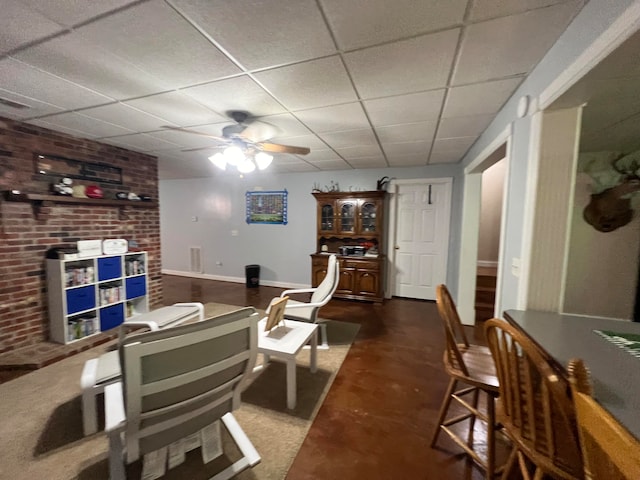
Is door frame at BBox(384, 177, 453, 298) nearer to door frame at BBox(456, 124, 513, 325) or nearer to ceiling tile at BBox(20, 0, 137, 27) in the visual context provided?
door frame at BBox(456, 124, 513, 325)

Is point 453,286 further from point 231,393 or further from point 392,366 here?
point 231,393

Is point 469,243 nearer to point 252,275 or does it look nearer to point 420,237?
point 420,237

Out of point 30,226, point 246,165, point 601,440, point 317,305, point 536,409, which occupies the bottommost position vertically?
point 317,305

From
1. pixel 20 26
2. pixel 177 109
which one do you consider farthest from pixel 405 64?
pixel 20 26

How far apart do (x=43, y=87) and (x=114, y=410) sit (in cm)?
231

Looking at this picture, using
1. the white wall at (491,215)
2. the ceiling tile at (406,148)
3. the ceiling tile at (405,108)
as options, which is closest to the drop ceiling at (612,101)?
the ceiling tile at (405,108)

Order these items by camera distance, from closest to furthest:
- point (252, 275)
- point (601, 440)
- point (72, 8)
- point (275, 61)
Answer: point (601, 440) < point (72, 8) < point (275, 61) < point (252, 275)

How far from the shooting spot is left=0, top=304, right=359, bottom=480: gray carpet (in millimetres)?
1376

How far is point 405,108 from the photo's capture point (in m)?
2.14

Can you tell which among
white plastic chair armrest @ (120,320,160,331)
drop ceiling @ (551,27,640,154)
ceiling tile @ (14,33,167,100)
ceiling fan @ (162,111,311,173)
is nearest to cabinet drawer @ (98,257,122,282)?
white plastic chair armrest @ (120,320,160,331)

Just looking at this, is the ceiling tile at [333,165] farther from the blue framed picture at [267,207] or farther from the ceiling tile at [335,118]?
the ceiling tile at [335,118]

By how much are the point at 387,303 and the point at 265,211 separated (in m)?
3.07

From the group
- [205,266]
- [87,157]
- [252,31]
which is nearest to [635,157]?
[252,31]

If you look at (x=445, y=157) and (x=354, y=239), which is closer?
(x=445, y=157)
